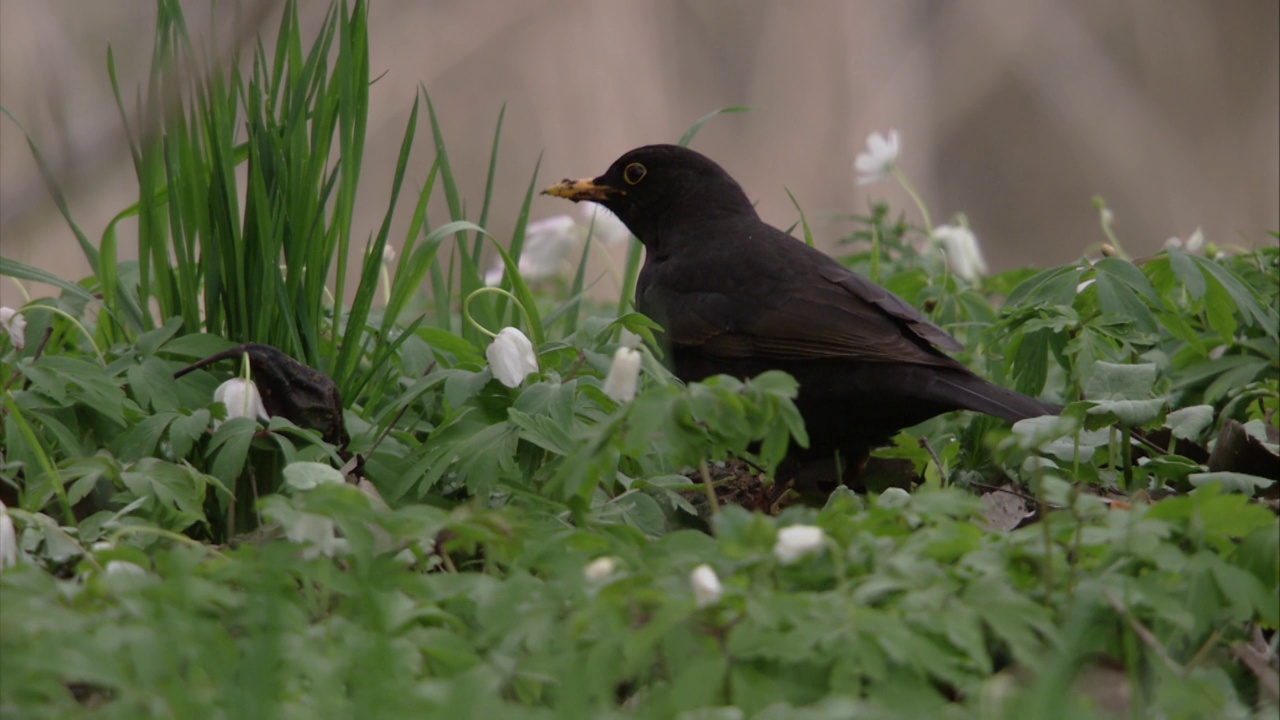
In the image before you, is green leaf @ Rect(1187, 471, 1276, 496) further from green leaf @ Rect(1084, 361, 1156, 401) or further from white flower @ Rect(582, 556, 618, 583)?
white flower @ Rect(582, 556, 618, 583)

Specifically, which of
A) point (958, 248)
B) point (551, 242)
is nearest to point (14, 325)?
point (551, 242)

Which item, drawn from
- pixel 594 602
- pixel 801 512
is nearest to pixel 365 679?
pixel 594 602

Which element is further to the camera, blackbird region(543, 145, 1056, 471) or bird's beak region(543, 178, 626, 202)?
bird's beak region(543, 178, 626, 202)

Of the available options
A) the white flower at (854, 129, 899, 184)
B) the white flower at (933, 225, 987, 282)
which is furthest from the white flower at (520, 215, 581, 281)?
the white flower at (933, 225, 987, 282)

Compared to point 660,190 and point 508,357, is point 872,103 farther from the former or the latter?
point 508,357

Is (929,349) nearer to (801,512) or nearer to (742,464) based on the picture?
(742,464)

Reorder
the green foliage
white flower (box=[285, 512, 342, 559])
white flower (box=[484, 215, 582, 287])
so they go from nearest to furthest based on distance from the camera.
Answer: the green foliage, white flower (box=[285, 512, 342, 559]), white flower (box=[484, 215, 582, 287])

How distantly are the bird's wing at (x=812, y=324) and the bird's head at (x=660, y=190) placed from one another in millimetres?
555

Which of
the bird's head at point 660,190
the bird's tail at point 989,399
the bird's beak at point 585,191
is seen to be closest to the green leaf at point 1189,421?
the bird's tail at point 989,399

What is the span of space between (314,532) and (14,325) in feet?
5.18

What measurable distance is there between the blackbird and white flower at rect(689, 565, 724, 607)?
1.50 m

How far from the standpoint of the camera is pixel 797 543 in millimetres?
1782

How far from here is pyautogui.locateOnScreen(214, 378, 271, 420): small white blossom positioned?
8.91ft

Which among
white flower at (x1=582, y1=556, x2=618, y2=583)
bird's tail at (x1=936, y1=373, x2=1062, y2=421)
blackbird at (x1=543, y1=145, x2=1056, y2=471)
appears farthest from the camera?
blackbird at (x1=543, y1=145, x2=1056, y2=471)
